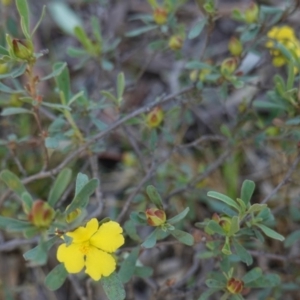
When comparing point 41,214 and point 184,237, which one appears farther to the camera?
point 184,237

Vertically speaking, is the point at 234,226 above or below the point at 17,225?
below

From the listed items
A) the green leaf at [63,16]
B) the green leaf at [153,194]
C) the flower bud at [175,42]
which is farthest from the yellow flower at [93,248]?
the green leaf at [63,16]

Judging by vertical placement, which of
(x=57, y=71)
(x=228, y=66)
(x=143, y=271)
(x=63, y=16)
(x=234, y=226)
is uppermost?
(x=57, y=71)

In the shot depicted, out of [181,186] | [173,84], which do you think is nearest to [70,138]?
[181,186]

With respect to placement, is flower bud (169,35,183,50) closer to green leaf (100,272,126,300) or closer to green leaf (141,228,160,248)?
green leaf (141,228,160,248)

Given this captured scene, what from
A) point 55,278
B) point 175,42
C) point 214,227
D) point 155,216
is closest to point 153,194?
point 155,216

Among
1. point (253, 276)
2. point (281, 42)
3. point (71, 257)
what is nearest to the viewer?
point (71, 257)

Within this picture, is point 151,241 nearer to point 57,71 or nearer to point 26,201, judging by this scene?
point 26,201

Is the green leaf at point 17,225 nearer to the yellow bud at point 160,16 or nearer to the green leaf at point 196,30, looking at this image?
the green leaf at point 196,30
